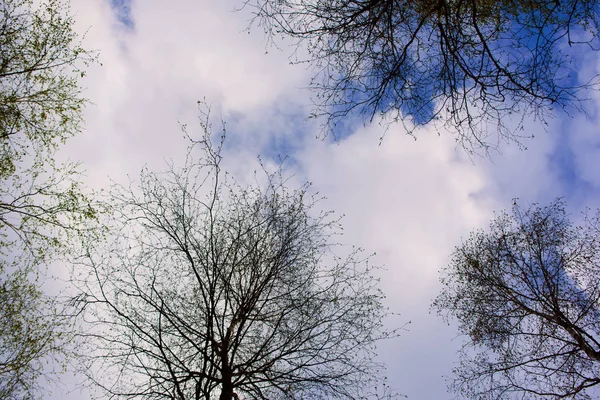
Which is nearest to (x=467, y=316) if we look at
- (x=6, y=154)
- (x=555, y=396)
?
(x=555, y=396)

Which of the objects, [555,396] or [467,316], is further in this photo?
[467,316]

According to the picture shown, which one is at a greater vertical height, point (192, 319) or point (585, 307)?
point (585, 307)

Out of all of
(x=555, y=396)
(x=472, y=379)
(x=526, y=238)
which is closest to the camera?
(x=555, y=396)

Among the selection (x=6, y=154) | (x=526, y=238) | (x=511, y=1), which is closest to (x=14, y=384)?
(x=6, y=154)

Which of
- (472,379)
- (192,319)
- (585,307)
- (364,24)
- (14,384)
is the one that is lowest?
(14,384)

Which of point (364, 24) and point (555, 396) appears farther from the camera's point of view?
point (555, 396)

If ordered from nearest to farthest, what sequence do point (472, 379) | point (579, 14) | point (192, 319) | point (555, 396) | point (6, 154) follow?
point (579, 14) < point (192, 319) < point (6, 154) < point (555, 396) < point (472, 379)

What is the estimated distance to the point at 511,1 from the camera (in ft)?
13.9

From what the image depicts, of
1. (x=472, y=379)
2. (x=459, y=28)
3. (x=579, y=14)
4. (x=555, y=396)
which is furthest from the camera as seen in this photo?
(x=472, y=379)

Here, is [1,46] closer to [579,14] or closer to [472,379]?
[579,14]

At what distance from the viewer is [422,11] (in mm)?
4566

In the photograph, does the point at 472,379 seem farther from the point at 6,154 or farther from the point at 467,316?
the point at 6,154

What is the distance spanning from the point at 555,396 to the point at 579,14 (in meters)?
7.51

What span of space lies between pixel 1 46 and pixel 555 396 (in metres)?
12.8
